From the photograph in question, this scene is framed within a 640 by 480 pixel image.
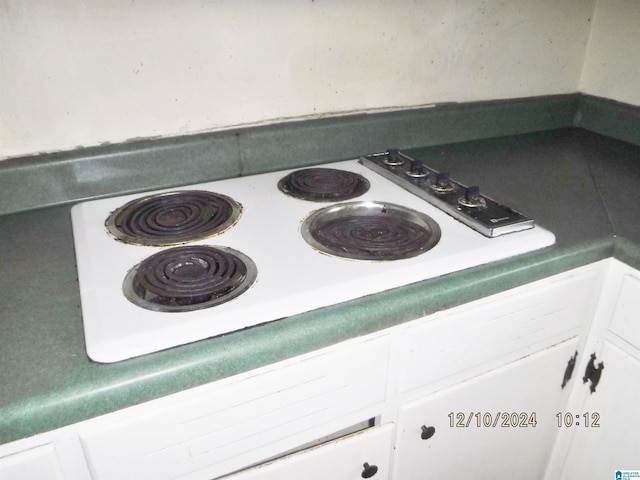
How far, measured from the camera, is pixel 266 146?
1127 mm

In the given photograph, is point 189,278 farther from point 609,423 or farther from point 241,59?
point 609,423

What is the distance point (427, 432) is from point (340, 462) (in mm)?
177

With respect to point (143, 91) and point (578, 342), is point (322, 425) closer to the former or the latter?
point (578, 342)

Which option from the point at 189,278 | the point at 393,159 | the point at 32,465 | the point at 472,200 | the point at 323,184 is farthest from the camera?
the point at 393,159

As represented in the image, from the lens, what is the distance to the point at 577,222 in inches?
37.0

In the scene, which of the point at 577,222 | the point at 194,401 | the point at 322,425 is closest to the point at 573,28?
the point at 577,222

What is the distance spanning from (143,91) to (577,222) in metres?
0.90

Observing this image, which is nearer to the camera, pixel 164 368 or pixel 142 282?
pixel 164 368

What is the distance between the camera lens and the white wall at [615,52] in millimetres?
1342

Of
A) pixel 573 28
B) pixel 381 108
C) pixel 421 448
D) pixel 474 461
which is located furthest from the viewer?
pixel 573 28

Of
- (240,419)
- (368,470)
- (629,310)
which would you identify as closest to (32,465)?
(240,419)

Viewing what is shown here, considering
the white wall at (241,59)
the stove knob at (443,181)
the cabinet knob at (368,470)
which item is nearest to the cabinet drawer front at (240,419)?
the cabinet knob at (368,470)

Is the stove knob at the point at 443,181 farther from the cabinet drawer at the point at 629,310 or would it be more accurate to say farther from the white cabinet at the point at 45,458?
the white cabinet at the point at 45,458

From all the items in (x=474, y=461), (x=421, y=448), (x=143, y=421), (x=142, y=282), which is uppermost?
(x=142, y=282)
